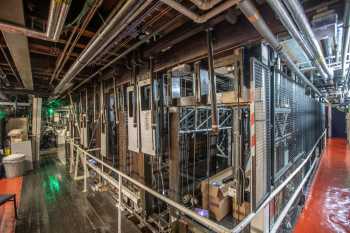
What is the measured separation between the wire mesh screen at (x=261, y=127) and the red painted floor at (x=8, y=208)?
3827 millimetres

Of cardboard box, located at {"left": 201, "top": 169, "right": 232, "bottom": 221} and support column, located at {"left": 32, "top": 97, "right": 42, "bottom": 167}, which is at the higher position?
support column, located at {"left": 32, "top": 97, "right": 42, "bottom": 167}

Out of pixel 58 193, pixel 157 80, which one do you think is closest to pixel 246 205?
pixel 157 80

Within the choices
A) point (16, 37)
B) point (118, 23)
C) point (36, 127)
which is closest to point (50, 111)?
point (36, 127)

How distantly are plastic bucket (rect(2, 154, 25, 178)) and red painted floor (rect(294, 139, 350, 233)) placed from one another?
7545 mm

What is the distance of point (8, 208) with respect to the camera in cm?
358

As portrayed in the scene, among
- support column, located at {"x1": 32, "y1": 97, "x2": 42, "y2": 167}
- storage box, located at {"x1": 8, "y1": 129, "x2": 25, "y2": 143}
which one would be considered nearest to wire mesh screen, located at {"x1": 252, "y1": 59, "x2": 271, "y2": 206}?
storage box, located at {"x1": 8, "y1": 129, "x2": 25, "y2": 143}

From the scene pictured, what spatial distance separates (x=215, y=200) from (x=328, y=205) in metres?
2.59

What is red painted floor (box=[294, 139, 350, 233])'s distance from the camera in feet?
9.49

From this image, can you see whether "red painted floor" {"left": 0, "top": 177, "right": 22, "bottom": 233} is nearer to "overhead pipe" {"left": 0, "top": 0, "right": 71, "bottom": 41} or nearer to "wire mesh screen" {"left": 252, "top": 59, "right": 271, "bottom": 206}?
"overhead pipe" {"left": 0, "top": 0, "right": 71, "bottom": 41}

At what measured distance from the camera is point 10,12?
60.4 inches

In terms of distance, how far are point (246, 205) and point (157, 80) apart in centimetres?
219

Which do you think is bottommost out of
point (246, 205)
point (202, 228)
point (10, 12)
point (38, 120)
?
point (202, 228)

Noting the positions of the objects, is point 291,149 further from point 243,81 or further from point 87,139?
point 87,139

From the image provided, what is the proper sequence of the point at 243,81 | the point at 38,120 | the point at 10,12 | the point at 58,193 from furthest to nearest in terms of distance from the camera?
the point at 38,120, the point at 58,193, the point at 243,81, the point at 10,12
